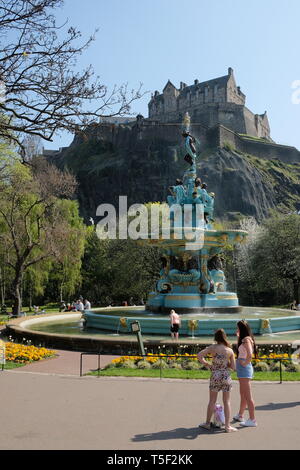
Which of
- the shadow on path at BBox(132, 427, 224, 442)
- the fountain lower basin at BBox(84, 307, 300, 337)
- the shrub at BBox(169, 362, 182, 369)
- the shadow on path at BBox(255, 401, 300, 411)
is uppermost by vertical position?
the fountain lower basin at BBox(84, 307, 300, 337)

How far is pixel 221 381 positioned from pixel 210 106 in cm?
11240

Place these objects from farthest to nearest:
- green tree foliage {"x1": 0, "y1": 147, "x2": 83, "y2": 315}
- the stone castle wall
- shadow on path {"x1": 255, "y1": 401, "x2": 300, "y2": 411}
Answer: the stone castle wall → green tree foliage {"x1": 0, "y1": 147, "x2": 83, "y2": 315} → shadow on path {"x1": 255, "y1": 401, "x2": 300, "y2": 411}

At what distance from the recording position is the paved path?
5.80 metres

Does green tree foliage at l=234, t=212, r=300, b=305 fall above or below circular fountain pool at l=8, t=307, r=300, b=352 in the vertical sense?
above

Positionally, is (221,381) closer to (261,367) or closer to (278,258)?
(261,367)

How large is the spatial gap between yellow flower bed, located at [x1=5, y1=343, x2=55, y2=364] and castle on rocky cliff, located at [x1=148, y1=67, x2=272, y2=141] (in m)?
101

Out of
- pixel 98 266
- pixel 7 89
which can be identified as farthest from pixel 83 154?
pixel 7 89

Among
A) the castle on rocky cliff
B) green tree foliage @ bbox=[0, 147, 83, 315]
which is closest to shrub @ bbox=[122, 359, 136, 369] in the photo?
green tree foliage @ bbox=[0, 147, 83, 315]

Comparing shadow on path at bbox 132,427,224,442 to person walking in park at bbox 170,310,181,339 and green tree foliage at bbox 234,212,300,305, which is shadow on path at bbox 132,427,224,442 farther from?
green tree foliage at bbox 234,212,300,305

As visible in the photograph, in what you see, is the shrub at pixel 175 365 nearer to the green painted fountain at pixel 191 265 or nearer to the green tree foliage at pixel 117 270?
the green painted fountain at pixel 191 265

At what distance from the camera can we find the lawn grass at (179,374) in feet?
33.3

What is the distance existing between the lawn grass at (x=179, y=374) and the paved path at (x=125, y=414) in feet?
1.47

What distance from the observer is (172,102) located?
401 feet

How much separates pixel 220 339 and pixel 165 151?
94550 millimetres
